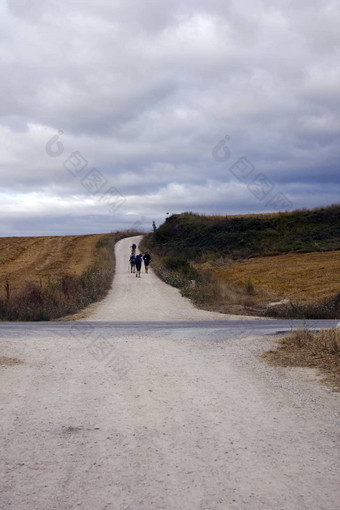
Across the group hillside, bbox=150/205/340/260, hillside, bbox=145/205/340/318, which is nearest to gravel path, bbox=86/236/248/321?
hillside, bbox=145/205/340/318

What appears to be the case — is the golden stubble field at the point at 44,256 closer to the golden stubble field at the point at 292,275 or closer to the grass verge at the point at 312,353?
the golden stubble field at the point at 292,275

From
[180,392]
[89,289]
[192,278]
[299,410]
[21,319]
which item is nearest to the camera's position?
[299,410]

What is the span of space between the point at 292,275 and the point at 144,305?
14.6 meters

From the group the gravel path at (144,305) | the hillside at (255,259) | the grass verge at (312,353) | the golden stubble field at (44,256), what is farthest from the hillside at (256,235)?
the grass verge at (312,353)

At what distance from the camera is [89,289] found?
25.0 meters

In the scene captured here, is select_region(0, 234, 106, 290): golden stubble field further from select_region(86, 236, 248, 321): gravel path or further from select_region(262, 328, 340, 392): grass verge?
select_region(262, 328, 340, 392): grass verge

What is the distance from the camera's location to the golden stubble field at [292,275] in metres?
25.8

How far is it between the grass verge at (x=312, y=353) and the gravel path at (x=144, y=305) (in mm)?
6675

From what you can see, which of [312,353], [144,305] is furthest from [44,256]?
[312,353]

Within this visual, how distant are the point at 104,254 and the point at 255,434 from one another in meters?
45.4

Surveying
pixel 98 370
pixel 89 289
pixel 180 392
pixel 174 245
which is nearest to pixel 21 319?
pixel 89 289

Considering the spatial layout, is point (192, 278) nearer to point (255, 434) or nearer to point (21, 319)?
point (21, 319)

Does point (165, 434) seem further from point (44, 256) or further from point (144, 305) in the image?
point (44, 256)

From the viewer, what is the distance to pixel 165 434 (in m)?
5.93
